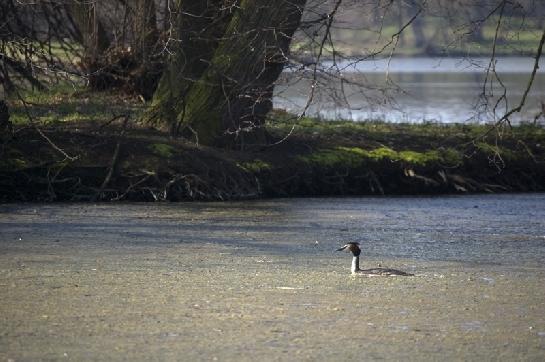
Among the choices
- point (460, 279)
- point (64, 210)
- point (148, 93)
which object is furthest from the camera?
point (148, 93)

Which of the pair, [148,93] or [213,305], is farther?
[148,93]

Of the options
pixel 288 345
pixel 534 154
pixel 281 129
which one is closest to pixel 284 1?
pixel 281 129

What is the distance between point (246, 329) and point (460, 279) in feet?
9.66

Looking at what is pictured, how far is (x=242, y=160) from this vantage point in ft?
55.0

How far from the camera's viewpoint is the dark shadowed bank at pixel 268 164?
15789mm

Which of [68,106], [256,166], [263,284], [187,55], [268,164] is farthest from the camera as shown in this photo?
[68,106]

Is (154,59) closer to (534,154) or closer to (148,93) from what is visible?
(148,93)

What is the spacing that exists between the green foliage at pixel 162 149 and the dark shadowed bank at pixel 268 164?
0.02 m

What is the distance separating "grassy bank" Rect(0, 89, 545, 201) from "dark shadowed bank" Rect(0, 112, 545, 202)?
14mm

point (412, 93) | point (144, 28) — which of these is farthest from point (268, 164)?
point (412, 93)

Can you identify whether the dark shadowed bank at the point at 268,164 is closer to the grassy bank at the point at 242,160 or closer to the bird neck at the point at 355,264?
the grassy bank at the point at 242,160

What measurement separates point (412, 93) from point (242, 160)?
18248mm

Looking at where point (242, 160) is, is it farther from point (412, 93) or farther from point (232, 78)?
point (412, 93)

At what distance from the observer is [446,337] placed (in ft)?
27.9
